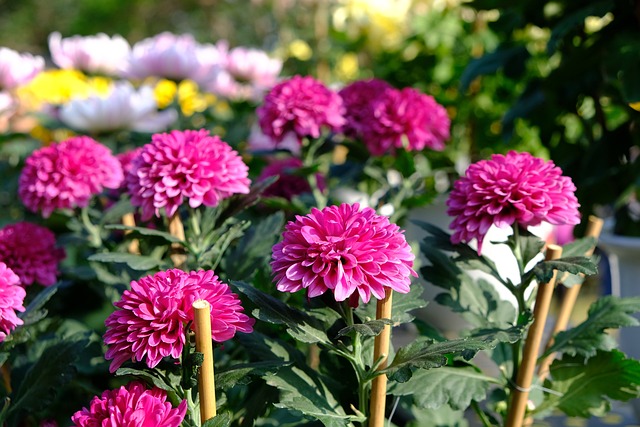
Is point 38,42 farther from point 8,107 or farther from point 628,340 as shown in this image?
point 628,340

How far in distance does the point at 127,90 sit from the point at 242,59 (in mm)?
444

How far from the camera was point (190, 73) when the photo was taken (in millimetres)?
1737

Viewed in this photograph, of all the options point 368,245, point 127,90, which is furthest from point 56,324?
point 127,90

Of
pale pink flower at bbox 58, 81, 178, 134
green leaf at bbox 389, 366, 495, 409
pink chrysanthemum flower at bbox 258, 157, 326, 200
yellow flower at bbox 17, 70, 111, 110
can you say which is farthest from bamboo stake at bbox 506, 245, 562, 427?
yellow flower at bbox 17, 70, 111, 110

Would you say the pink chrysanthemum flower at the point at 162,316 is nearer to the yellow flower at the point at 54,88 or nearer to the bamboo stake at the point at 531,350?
the bamboo stake at the point at 531,350

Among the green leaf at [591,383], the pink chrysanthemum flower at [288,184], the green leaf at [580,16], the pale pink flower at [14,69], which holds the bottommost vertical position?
the green leaf at [591,383]

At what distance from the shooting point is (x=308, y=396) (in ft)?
2.63

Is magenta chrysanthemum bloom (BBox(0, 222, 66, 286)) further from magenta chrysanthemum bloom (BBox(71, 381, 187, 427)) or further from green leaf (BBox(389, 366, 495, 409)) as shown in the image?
green leaf (BBox(389, 366, 495, 409))

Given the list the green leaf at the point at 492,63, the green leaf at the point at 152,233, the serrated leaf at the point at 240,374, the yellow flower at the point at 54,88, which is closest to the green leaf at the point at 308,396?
the serrated leaf at the point at 240,374

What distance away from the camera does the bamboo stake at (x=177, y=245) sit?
966 millimetres

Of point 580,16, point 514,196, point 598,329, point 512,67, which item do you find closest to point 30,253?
point 514,196

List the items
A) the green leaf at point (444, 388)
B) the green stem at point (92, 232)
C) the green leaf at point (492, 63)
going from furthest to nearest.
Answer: the green leaf at point (492, 63) → the green stem at point (92, 232) → the green leaf at point (444, 388)

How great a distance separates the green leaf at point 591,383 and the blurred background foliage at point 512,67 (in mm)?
477

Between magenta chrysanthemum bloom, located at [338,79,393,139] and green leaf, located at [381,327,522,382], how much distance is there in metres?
0.59
